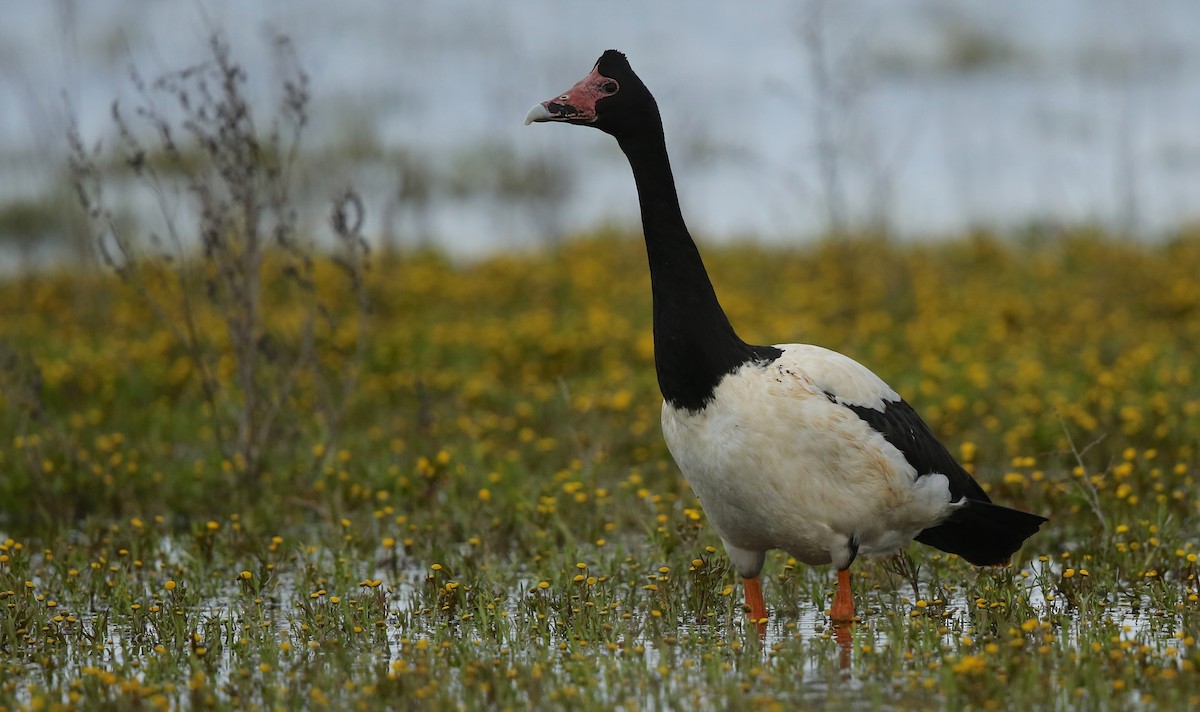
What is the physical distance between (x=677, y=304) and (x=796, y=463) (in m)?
0.70

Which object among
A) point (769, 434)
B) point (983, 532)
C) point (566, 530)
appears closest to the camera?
point (769, 434)

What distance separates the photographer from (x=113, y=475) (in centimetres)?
811

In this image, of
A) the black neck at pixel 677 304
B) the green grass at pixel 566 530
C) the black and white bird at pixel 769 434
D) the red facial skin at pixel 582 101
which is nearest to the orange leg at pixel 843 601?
the black and white bird at pixel 769 434

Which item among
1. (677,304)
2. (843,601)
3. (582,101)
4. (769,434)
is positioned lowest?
(843,601)

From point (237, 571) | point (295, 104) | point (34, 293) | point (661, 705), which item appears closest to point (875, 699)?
point (661, 705)

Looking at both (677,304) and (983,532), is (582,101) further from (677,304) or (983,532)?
(983,532)

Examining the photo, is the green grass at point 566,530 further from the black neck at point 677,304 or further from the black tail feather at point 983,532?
the black neck at point 677,304

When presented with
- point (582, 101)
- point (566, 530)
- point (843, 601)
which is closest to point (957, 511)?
point (843, 601)

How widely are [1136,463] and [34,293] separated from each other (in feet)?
41.9

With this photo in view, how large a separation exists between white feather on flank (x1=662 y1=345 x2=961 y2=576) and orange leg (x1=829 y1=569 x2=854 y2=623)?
92mm

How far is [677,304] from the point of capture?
16.9 feet

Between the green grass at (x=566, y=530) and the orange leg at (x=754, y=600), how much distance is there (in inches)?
3.5

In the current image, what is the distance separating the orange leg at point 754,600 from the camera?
5.31m

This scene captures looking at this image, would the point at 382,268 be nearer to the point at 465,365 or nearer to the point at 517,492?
the point at 465,365
